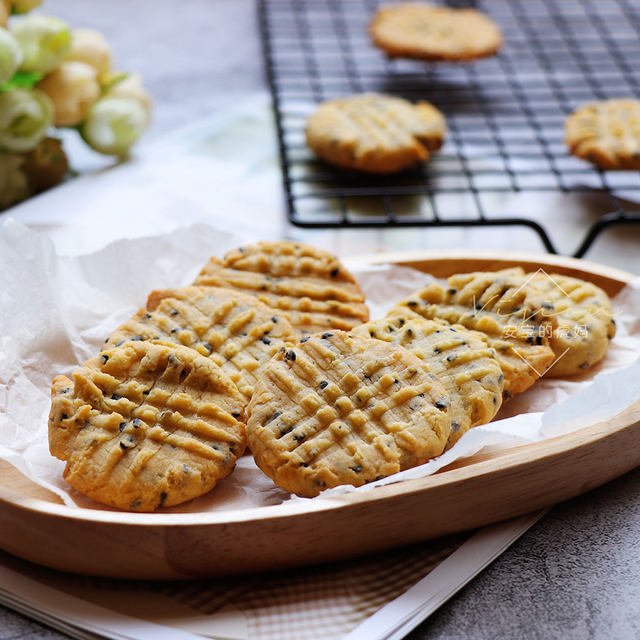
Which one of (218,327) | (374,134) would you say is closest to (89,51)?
(374,134)

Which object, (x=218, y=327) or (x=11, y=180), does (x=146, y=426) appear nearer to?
(x=218, y=327)

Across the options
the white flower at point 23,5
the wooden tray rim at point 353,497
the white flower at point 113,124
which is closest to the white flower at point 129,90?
the white flower at point 113,124

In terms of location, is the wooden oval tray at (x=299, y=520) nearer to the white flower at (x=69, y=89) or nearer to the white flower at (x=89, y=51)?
the white flower at (x=69, y=89)

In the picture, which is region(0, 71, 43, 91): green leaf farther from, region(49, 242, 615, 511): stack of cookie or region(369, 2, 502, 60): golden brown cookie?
region(369, 2, 502, 60): golden brown cookie

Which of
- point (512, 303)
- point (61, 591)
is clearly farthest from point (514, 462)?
point (61, 591)

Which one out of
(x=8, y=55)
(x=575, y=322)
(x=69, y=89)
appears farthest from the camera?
(x=69, y=89)

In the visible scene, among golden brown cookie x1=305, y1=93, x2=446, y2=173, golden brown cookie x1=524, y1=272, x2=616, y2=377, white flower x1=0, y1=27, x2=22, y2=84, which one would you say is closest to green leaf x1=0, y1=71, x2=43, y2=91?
white flower x1=0, y1=27, x2=22, y2=84
